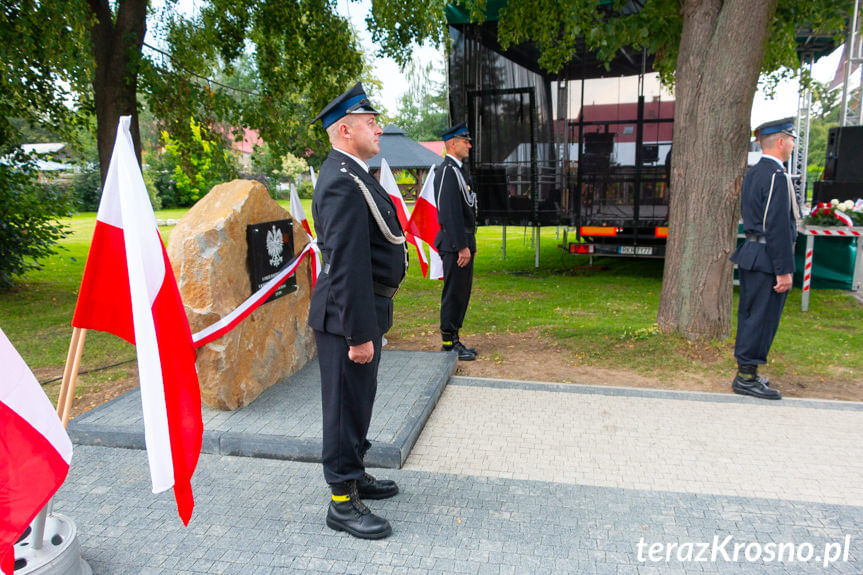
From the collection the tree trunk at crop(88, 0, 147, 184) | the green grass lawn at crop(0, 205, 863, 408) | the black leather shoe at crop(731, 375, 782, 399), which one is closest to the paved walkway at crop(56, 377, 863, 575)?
the black leather shoe at crop(731, 375, 782, 399)

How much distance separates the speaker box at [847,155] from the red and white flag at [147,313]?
498 inches

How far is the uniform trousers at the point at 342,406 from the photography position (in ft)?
9.59

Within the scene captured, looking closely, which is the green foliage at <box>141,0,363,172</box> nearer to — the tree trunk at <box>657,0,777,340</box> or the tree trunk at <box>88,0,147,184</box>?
the tree trunk at <box>88,0,147,184</box>

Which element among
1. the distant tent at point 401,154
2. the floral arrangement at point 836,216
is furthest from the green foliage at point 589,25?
the distant tent at point 401,154

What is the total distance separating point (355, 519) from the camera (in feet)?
9.53

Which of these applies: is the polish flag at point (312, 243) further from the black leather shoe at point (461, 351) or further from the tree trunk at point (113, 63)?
the tree trunk at point (113, 63)

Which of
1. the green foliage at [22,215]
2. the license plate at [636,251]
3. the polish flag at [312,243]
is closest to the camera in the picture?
the polish flag at [312,243]

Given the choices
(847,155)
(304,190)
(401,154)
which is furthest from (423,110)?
(847,155)

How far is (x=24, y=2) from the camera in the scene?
6.38 meters

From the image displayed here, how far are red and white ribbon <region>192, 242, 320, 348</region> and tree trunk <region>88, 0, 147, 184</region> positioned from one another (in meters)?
4.64

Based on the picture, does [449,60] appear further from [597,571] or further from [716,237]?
[597,571]

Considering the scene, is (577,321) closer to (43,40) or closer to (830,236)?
(830,236)

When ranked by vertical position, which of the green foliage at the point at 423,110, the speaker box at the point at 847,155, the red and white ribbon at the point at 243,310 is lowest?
the red and white ribbon at the point at 243,310

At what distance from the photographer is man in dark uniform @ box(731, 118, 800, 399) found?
455 centimetres
